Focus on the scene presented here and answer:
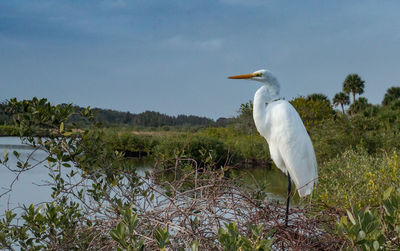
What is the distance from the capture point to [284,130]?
3783mm

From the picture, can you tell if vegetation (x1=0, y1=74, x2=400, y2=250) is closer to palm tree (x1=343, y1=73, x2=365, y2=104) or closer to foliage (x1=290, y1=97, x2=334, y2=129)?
foliage (x1=290, y1=97, x2=334, y2=129)

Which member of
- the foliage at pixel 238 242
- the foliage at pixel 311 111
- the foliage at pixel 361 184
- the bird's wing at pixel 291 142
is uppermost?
the foliage at pixel 311 111

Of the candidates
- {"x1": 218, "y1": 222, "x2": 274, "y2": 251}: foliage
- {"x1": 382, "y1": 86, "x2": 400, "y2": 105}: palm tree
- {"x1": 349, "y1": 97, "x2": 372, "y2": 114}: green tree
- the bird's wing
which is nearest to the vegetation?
{"x1": 218, "y1": 222, "x2": 274, "y2": 251}: foliage

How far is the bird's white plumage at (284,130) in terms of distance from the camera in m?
3.71

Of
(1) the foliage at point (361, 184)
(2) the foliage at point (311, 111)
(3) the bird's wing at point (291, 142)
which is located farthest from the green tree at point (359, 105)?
(3) the bird's wing at point (291, 142)

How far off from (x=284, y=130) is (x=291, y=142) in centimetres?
15

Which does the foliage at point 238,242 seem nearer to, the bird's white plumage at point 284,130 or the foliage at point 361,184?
the foliage at point 361,184

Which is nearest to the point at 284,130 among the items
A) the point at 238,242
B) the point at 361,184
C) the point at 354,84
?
the point at 238,242

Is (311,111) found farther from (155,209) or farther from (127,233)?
(127,233)

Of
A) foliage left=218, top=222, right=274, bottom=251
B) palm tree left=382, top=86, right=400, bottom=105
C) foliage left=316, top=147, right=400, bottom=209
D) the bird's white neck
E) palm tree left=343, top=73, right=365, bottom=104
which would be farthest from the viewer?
palm tree left=343, top=73, right=365, bottom=104

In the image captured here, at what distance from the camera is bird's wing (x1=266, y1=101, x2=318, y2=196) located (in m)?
3.78

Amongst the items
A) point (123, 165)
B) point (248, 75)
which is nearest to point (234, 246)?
point (123, 165)

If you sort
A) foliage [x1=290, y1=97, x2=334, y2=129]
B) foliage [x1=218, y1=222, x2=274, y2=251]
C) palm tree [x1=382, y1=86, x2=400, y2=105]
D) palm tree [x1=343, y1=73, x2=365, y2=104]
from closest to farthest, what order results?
1. foliage [x1=218, y1=222, x2=274, y2=251]
2. foliage [x1=290, y1=97, x2=334, y2=129]
3. palm tree [x1=382, y1=86, x2=400, y2=105]
4. palm tree [x1=343, y1=73, x2=365, y2=104]

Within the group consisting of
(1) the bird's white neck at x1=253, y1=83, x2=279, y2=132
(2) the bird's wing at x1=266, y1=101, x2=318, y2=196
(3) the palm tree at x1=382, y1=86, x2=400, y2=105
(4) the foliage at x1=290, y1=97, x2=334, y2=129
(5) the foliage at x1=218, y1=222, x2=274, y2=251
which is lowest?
(5) the foliage at x1=218, y1=222, x2=274, y2=251
